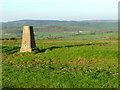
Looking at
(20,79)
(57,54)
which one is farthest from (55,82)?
(57,54)

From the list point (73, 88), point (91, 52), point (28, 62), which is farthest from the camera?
point (91, 52)

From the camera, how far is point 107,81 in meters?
16.0

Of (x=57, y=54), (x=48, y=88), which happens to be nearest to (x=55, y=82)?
(x=48, y=88)

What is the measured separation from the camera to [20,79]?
16.9 m

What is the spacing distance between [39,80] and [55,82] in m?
1.35

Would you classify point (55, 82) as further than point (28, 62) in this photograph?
No

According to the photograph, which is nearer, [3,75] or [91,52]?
[3,75]

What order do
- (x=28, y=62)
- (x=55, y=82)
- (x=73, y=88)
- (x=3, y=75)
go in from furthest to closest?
(x=28, y=62) < (x=3, y=75) < (x=55, y=82) < (x=73, y=88)

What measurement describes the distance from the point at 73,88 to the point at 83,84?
1050 millimetres

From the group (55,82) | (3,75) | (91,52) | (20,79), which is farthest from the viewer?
(91,52)

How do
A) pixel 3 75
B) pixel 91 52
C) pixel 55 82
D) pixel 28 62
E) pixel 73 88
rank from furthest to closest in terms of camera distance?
1. pixel 91 52
2. pixel 28 62
3. pixel 3 75
4. pixel 55 82
5. pixel 73 88

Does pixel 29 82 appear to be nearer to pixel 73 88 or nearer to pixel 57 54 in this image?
pixel 73 88

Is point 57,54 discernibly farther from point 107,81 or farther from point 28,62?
point 107,81

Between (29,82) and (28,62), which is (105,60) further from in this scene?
(29,82)
